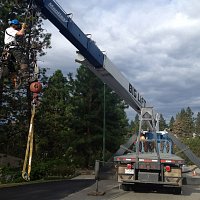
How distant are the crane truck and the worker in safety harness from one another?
4050mm

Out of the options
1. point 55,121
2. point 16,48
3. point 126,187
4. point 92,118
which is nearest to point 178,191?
point 126,187

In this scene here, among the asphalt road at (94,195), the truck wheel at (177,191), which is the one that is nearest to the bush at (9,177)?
the asphalt road at (94,195)

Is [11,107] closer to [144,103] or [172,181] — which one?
[144,103]

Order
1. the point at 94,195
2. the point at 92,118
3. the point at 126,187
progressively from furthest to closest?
1. the point at 92,118
2. the point at 126,187
3. the point at 94,195

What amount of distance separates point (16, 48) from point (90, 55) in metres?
7.05

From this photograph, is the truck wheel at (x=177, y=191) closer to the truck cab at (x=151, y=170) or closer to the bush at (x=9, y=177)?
the truck cab at (x=151, y=170)

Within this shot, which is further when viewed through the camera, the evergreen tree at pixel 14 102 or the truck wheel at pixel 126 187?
the evergreen tree at pixel 14 102

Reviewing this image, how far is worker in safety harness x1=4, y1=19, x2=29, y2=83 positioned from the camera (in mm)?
7723

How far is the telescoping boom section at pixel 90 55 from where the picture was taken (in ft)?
39.6

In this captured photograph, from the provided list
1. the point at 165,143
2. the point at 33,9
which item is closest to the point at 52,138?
the point at 165,143

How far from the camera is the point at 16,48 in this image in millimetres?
7949

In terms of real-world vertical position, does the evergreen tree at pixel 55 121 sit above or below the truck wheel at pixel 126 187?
above

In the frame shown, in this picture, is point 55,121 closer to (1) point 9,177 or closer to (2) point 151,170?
(1) point 9,177

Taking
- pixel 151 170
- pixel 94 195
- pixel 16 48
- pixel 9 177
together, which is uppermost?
pixel 16 48
